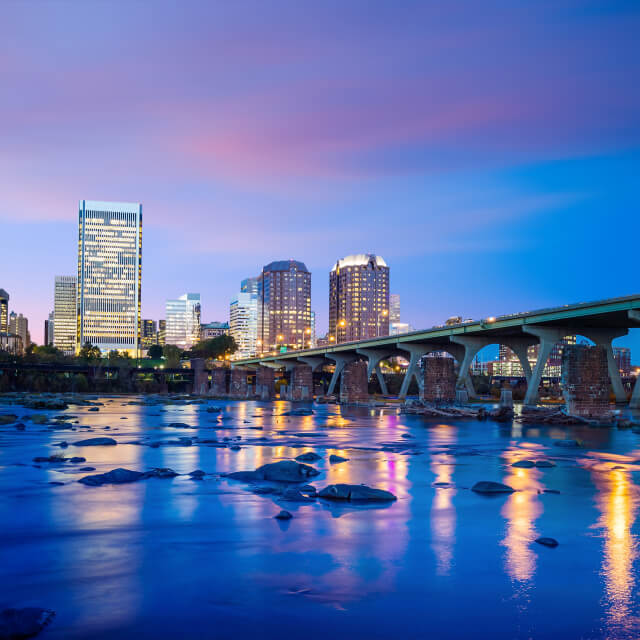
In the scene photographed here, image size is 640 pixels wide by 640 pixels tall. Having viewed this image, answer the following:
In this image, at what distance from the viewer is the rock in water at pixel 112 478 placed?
22.3 metres

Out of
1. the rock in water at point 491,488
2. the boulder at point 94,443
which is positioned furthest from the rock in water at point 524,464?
the boulder at point 94,443

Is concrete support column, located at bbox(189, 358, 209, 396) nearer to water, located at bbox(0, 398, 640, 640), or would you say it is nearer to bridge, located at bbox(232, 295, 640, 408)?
bridge, located at bbox(232, 295, 640, 408)

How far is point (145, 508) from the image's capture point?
717 inches

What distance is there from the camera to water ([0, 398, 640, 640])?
10.1m

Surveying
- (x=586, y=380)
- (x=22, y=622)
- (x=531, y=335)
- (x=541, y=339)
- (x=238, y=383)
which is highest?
(x=531, y=335)

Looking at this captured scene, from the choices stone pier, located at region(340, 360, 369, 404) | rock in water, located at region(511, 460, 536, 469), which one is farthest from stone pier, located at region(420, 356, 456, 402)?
rock in water, located at region(511, 460, 536, 469)

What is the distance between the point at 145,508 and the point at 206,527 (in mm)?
3014

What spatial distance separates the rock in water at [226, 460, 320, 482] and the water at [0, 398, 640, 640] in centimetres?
78


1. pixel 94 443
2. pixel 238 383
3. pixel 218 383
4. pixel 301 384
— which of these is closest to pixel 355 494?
pixel 94 443

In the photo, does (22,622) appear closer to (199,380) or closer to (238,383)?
(238,383)

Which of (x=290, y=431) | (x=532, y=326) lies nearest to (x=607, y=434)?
(x=290, y=431)

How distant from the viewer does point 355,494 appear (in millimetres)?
20125

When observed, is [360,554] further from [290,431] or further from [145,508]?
[290,431]

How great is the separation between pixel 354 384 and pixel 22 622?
108 metres
